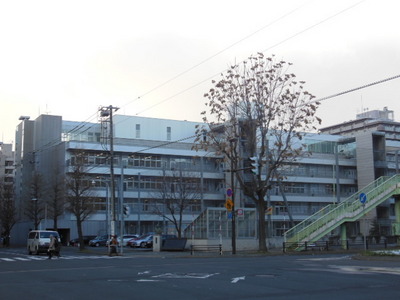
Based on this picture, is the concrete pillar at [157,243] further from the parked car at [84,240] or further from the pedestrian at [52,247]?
the parked car at [84,240]

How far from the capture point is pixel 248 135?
3616 cm

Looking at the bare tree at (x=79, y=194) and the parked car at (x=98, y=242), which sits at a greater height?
the bare tree at (x=79, y=194)

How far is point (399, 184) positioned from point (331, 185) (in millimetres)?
47115

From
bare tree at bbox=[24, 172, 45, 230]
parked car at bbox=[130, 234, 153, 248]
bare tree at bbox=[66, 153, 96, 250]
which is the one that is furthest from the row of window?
bare tree at bbox=[66, 153, 96, 250]

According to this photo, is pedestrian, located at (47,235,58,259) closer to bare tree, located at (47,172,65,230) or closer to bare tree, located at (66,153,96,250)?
bare tree, located at (66,153,96,250)

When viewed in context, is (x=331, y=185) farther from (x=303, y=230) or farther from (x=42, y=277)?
(x=42, y=277)

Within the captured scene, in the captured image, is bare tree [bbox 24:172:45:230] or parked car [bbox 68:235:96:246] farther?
parked car [bbox 68:235:96:246]

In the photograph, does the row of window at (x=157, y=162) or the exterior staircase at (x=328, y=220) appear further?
the row of window at (x=157, y=162)

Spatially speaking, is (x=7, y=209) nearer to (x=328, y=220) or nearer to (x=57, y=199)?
(x=57, y=199)

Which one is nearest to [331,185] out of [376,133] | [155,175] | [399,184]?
[376,133]

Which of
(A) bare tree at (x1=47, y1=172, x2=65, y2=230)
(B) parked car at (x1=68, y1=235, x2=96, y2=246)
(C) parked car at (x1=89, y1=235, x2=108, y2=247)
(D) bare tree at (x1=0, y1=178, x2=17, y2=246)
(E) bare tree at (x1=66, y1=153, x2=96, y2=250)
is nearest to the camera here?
(E) bare tree at (x1=66, y1=153, x2=96, y2=250)

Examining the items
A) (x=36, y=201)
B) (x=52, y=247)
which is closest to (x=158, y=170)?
(x=36, y=201)

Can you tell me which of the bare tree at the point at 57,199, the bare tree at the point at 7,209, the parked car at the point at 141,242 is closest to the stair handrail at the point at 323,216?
the parked car at the point at 141,242

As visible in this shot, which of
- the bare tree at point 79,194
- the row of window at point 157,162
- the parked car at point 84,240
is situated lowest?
the parked car at point 84,240
